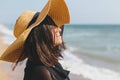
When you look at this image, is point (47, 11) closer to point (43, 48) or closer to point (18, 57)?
point (43, 48)

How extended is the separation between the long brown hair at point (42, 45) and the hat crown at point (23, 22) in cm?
14

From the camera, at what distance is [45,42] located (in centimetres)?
241

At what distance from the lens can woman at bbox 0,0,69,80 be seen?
7.77 ft

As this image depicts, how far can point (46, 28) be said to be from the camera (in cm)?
242

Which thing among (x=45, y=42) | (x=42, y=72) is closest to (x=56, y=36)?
(x=45, y=42)

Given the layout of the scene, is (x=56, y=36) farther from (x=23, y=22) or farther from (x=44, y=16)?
(x=23, y=22)

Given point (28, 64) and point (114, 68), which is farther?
point (114, 68)

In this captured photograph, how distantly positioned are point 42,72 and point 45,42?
190 millimetres

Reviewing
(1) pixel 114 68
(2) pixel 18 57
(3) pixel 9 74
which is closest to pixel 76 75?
(3) pixel 9 74

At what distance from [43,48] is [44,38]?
64 mm

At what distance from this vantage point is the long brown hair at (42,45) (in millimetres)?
2383

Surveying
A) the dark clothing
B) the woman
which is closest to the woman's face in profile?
the woman

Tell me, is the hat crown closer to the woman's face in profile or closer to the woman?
the woman

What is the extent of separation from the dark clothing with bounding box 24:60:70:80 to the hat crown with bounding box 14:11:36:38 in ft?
0.83
